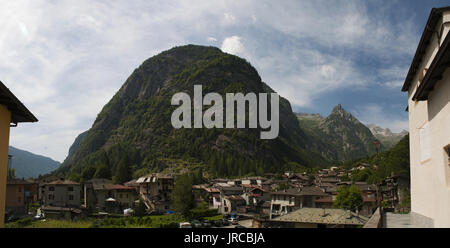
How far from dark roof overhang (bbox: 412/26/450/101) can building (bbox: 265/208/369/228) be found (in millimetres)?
26804

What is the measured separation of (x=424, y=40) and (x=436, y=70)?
6.30 meters

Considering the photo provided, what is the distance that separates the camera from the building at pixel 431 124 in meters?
8.55

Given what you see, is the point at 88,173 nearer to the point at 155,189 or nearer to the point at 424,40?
the point at 155,189

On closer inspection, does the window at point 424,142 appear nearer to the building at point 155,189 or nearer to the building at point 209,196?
Result: the building at point 209,196

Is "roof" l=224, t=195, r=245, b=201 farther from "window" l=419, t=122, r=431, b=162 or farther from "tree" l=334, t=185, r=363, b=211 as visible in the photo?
"window" l=419, t=122, r=431, b=162

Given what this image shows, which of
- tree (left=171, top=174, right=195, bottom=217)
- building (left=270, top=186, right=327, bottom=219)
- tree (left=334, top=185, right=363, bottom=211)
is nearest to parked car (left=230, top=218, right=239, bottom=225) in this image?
tree (left=171, top=174, right=195, bottom=217)

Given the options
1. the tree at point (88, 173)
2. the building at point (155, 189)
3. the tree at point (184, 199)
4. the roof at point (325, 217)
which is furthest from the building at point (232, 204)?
the tree at point (88, 173)

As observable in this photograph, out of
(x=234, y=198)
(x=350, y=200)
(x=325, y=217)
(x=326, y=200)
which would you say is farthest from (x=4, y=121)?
(x=234, y=198)

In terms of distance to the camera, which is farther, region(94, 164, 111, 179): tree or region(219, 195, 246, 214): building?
region(94, 164, 111, 179): tree

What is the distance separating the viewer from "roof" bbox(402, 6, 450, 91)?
465 inches

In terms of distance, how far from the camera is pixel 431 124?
10352mm
